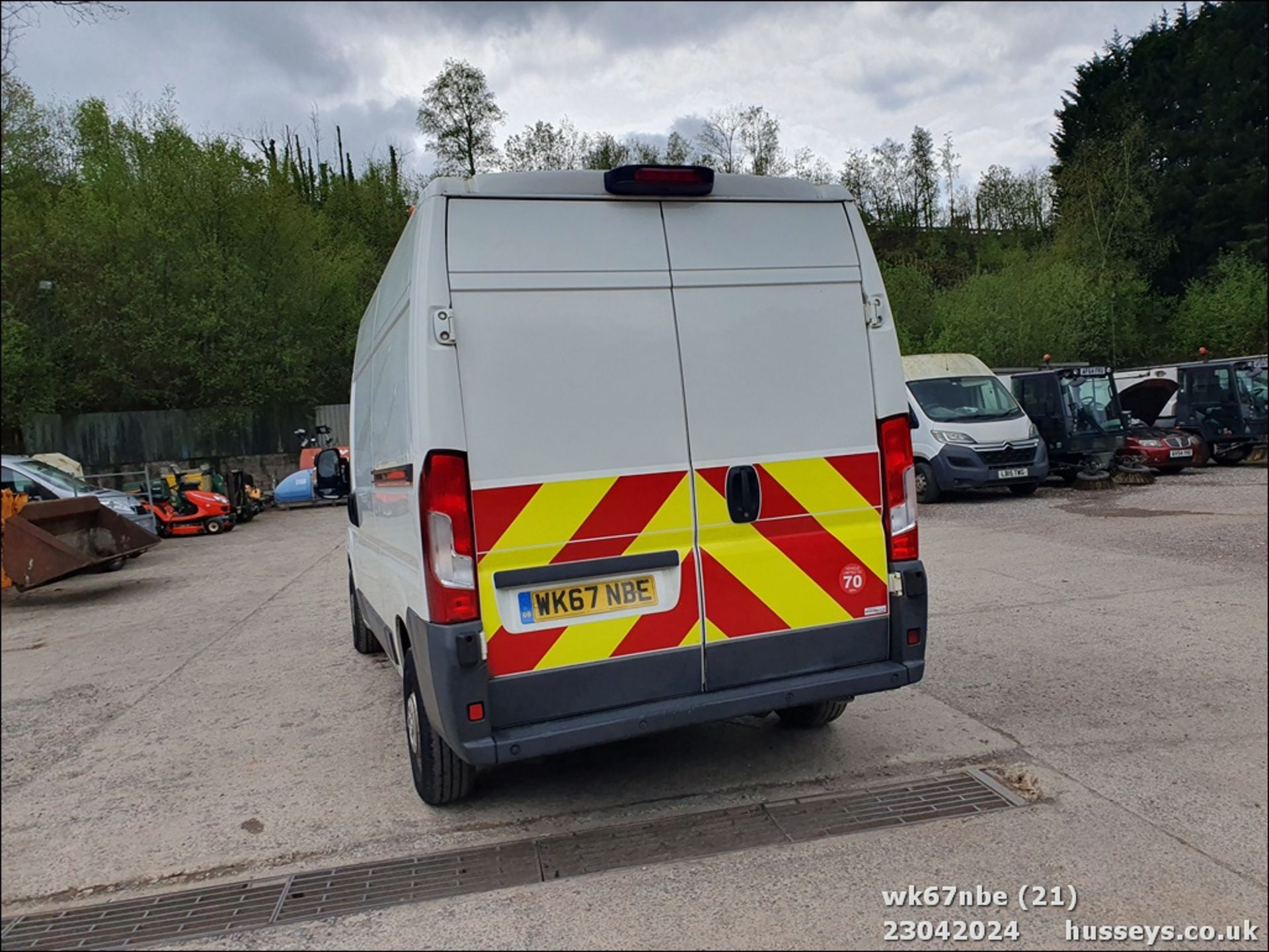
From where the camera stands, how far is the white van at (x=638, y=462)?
11.1 ft

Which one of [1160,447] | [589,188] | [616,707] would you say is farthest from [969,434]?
[616,707]

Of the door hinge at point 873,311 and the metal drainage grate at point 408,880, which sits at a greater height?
the door hinge at point 873,311

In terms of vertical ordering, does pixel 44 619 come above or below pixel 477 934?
above

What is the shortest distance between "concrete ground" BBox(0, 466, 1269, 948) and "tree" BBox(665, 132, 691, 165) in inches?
94.4

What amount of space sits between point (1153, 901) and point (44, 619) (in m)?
3.23

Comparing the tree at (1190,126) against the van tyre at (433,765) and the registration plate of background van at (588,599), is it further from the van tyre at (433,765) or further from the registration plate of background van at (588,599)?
the van tyre at (433,765)

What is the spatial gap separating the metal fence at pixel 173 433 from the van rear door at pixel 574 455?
A: 1443 millimetres

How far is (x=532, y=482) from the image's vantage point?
3.42 m

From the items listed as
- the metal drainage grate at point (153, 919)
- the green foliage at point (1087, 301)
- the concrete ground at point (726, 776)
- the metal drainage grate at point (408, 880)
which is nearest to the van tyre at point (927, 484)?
the concrete ground at point (726, 776)

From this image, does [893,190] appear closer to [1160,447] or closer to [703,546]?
[703,546]

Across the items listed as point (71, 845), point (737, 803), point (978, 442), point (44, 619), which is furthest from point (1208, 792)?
point (978, 442)

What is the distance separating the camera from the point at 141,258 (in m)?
5.65

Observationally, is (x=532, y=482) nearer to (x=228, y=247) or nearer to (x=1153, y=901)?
(x=1153, y=901)

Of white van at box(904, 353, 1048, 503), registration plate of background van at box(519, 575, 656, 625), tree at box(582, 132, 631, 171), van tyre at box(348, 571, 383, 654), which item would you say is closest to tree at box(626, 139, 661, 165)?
tree at box(582, 132, 631, 171)
